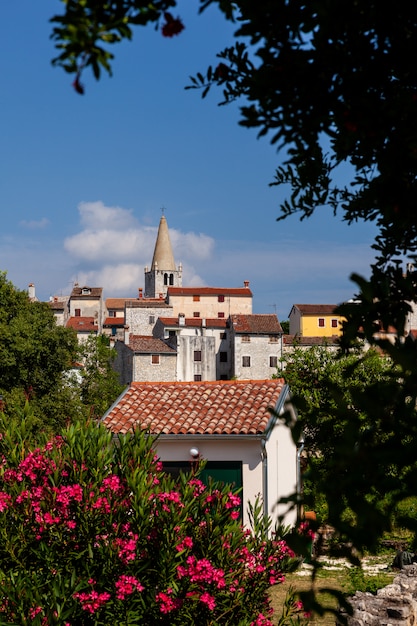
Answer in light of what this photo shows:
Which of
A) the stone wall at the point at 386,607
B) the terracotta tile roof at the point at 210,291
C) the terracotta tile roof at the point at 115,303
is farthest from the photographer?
the terracotta tile roof at the point at 115,303

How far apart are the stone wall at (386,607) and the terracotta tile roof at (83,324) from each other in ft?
271

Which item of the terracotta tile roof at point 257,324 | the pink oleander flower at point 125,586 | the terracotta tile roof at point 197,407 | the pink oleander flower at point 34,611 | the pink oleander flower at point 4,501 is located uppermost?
the terracotta tile roof at point 257,324

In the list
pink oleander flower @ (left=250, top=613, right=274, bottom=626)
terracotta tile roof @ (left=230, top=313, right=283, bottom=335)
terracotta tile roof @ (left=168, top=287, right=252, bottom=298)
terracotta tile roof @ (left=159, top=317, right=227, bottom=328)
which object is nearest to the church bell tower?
terracotta tile roof @ (left=168, top=287, right=252, bottom=298)

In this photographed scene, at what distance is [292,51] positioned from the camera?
264cm

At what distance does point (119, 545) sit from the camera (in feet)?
25.6

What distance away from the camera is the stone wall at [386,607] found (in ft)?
36.1

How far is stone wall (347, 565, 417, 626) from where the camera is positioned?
36.1 ft

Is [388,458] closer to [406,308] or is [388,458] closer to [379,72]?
[406,308]

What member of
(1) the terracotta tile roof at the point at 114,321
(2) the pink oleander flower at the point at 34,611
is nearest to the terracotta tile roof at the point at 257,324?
(1) the terracotta tile roof at the point at 114,321

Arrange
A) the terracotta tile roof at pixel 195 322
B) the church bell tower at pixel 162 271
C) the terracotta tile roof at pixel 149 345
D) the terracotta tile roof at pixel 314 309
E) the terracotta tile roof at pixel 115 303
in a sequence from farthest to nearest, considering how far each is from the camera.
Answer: the church bell tower at pixel 162 271
the terracotta tile roof at pixel 115 303
the terracotta tile roof at pixel 314 309
the terracotta tile roof at pixel 195 322
the terracotta tile roof at pixel 149 345

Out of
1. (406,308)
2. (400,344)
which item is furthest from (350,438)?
(406,308)

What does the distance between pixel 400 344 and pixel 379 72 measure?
911 mm

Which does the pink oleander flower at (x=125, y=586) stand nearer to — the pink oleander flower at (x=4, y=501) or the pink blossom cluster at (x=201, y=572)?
the pink blossom cluster at (x=201, y=572)

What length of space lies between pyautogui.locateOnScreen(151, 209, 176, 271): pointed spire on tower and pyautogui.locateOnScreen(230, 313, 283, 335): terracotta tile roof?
46339 millimetres
